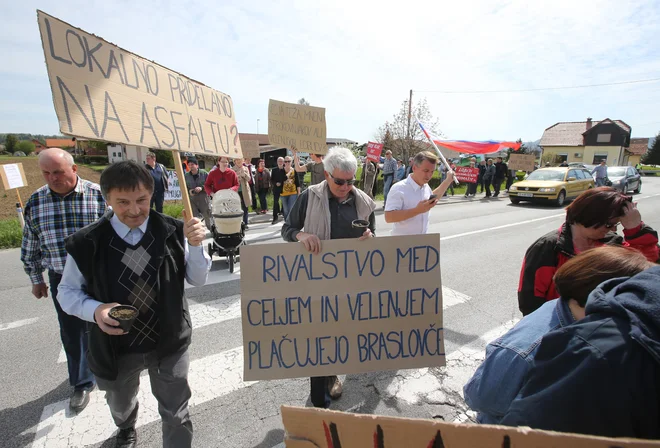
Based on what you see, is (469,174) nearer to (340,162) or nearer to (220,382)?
(340,162)

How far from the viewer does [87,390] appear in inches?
105

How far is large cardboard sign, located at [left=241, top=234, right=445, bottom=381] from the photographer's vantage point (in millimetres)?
2174

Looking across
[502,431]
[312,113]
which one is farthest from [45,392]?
[312,113]

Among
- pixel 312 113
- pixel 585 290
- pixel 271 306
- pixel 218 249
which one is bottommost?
pixel 218 249

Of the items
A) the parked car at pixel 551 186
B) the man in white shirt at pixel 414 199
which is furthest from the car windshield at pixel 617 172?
the man in white shirt at pixel 414 199

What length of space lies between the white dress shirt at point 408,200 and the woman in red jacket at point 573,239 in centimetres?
125

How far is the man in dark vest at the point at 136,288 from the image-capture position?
172cm

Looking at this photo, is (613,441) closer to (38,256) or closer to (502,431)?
(502,431)

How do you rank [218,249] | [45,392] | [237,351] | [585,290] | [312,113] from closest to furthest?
[585,290] < [45,392] < [237,351] < [218,249] < [312,113]

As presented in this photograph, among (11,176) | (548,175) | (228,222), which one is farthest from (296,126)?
(548,175)

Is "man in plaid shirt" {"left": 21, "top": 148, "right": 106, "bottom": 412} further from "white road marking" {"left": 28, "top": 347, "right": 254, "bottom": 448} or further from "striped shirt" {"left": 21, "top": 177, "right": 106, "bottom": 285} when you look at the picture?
"white road marking" {"left": 28, "top": 347, "right": 254, "bottom": 448}

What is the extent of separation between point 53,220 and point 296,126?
15.7ft

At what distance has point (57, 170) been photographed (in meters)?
2.30

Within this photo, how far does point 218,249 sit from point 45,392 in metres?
3.21
